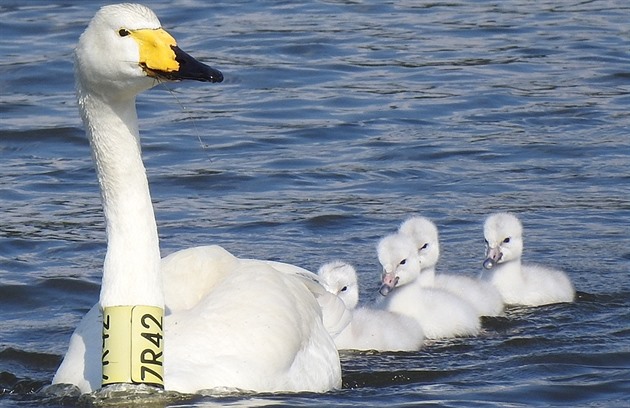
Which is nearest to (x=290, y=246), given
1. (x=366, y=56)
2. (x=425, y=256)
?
(x=425, y=256)

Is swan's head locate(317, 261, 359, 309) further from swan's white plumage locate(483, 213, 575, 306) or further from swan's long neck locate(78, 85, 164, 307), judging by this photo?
swan's long neck locate(78, 85, 164, 307)

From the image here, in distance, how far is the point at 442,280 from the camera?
959 cm

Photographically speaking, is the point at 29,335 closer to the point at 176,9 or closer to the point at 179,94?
the point at 179,94

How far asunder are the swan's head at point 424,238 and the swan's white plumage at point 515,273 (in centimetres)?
34

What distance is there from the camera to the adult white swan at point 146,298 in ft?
20.2

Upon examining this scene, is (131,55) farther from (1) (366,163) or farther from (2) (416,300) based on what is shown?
(1) (366,163)

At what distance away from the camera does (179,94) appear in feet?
47.1

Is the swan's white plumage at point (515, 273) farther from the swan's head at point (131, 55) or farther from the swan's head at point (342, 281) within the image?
the swan's head at point (131, 55)

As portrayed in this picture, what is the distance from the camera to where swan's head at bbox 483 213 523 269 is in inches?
375

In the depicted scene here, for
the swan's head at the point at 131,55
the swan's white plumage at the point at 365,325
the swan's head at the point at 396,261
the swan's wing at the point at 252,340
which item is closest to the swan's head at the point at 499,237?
the swan's head at the point at 396,261

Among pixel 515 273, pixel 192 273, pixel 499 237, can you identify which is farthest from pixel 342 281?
pixel 192 273

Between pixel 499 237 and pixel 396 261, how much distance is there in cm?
87

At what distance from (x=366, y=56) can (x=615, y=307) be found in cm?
681

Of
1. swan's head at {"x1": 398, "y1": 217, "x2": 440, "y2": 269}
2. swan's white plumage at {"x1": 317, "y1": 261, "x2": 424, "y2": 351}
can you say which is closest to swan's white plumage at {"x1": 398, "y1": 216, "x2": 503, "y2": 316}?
swan's head at {"x1": 398, "y1": 217, "x2": 440, "y2": 269}
